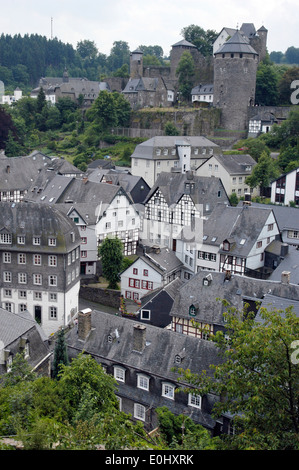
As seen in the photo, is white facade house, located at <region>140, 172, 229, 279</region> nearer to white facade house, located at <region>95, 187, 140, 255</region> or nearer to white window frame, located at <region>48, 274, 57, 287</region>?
white facade house, located at <region>95, 187, 140, 255</region>

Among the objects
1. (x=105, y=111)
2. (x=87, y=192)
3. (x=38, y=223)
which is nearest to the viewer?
(x=38, y=223)

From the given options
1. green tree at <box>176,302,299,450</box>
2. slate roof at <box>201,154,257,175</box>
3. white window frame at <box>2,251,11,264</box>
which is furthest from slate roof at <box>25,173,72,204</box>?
green tree at <box>176,302,299,450</box>

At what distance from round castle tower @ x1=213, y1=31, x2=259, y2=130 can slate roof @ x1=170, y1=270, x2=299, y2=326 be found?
50606mm

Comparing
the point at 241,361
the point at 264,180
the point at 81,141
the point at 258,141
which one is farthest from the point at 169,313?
the point at 81,141

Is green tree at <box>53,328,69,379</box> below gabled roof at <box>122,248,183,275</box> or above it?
below

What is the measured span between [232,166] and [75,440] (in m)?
47.4

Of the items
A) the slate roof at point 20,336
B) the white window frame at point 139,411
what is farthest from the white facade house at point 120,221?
the white window frame at point 139,411

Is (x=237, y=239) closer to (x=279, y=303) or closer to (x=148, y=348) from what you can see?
(x=279, y=303)

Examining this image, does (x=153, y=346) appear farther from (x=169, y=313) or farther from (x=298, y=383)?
(x=298, y=383)

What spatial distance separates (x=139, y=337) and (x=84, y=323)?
3259 millimetres

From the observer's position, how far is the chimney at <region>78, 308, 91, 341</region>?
2756 centimetres

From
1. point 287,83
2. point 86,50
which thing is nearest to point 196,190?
point 287,83

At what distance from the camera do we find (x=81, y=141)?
3455 inches

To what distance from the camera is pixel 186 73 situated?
91.8 m
